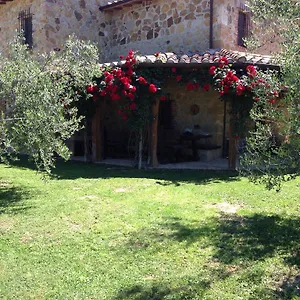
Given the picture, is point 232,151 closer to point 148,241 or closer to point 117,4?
point 148,241

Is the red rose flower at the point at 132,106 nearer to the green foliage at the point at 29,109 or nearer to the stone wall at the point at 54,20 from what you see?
the green foliage at the point at 29,109

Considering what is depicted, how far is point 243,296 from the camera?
3.33m

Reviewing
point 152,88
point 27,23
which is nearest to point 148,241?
point 152,88

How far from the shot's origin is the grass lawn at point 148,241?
351cm

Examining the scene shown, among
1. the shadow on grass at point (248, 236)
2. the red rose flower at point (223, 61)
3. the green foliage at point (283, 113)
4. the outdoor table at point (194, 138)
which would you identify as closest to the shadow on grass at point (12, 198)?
the shadow on grass at point (248, 236)

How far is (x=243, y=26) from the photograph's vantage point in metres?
12.5

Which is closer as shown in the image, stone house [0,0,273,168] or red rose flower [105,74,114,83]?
red rose flower [105,74,114,83]

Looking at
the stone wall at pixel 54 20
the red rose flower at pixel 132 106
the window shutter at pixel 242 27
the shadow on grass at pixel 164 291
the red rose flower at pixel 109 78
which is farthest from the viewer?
the stone wall at pixel 54 20

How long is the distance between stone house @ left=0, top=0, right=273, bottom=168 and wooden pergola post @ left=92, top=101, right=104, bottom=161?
30mm

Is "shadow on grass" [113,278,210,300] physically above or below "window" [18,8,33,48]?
below

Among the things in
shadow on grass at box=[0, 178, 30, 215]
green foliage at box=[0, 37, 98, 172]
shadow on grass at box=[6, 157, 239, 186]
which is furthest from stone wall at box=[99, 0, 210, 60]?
shadow on grass at box=[0, 178, 30, 215]

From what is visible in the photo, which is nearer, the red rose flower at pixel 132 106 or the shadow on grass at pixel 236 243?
the shadow on grass at pixel 236 243

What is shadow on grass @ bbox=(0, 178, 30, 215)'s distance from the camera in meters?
5.95

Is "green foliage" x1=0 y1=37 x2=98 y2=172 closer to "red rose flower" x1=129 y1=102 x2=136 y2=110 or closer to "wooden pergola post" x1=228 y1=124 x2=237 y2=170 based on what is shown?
"red rose flower" x1=129 y1=102 x2=136 y2=110
